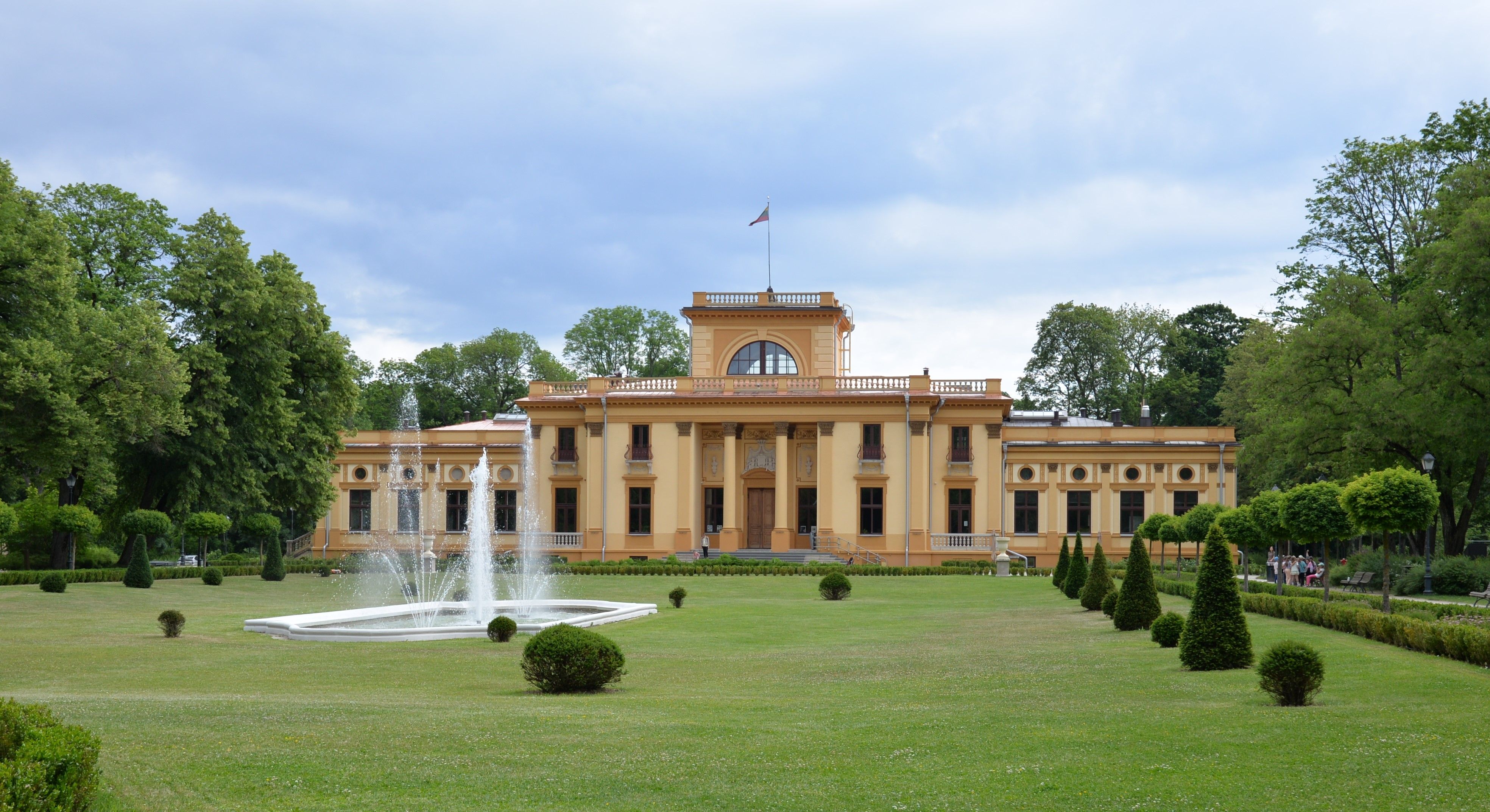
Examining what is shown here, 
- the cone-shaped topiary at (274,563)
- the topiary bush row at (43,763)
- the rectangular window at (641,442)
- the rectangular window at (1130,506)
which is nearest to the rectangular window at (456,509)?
the rectangular window at (641,442)

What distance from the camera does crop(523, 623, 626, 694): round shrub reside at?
557 inches

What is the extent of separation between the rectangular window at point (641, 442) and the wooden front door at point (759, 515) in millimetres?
5009

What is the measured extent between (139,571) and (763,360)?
2887 cm

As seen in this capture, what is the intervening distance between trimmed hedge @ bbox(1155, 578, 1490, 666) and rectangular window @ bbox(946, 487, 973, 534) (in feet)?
84.8

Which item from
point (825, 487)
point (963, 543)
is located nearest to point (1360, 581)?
point (963, 543)

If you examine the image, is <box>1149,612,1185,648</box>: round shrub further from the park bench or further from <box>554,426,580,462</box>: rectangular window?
<box>554,426,580,462</box>: rectangular window

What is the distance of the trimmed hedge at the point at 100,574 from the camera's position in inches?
1267

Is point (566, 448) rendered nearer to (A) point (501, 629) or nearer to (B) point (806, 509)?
(B) point (806, 509)

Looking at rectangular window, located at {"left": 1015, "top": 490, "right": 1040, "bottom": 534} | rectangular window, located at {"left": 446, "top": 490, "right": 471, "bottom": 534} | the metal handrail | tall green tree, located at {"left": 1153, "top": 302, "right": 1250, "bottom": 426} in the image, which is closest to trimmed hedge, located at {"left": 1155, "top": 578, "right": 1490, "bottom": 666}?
the metal handrail

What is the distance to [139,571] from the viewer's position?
3359cm

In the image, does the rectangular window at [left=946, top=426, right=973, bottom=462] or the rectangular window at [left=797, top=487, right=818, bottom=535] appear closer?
the rectangular window at [left=946, top=426, right=973, bottom=462]

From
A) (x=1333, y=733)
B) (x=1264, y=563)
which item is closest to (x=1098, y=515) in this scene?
(x=1264, y=563)

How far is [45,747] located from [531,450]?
46.1m

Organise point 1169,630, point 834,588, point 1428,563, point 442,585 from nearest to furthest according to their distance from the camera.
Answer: point 1169,630 < point 1428,563 < point 834,588 < point 442,585
